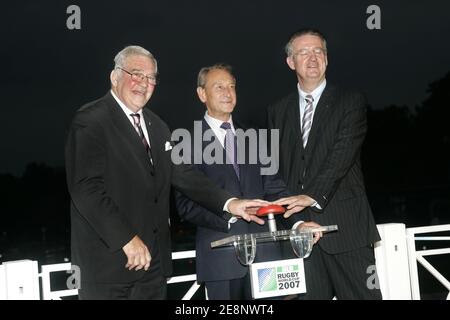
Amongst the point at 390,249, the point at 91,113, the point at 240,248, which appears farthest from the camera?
the point at 390,249

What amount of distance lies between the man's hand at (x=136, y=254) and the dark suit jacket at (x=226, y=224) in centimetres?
58

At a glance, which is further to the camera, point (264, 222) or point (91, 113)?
point (264, 222)

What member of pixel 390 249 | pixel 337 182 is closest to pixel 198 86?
pixel 337 182

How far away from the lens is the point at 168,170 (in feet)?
12.6

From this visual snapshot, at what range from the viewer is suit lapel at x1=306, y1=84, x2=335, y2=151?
13.3 feet

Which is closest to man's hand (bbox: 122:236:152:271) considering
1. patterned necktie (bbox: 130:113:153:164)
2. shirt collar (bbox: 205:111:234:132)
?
patterned necktie (bbox: 130:113:153:164)

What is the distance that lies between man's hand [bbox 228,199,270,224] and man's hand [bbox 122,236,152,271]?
0.63 metres

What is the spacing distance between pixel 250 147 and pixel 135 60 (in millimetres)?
927

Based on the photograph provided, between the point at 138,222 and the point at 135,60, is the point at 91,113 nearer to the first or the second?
the point at 135,60
